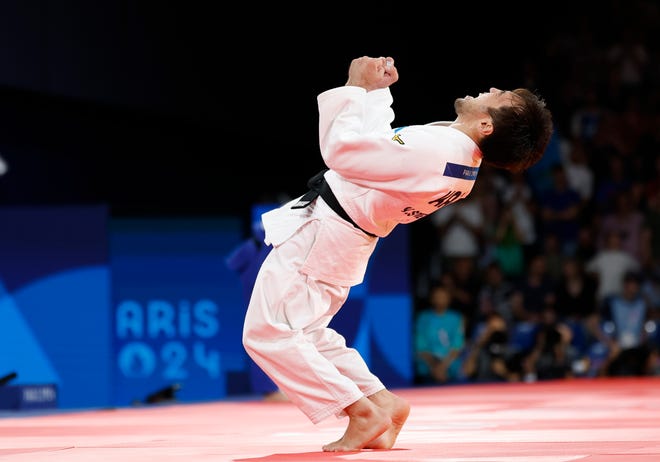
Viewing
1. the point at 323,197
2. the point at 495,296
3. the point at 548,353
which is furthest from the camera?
the point at 495,296

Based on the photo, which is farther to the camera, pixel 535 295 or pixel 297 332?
pixel 535 295

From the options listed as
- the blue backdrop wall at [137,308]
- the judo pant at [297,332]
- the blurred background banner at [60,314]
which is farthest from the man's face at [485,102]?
the blurred background banner at [60,314]

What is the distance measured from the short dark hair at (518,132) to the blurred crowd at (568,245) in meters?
6.96

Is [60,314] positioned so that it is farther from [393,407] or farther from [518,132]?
[518,132]

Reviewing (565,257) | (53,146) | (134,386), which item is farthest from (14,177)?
(565,257)

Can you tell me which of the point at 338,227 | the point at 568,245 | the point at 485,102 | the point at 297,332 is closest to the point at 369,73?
the point at 485,102

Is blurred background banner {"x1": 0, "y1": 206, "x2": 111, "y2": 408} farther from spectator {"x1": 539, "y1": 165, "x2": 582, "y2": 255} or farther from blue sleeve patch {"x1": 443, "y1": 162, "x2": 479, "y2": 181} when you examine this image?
blue sleeve patch {"x1": 443, "y1": 162, "x2": 479, "y2": 181}

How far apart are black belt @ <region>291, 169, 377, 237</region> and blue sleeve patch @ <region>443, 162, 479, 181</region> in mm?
362

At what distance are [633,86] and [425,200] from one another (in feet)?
31.8

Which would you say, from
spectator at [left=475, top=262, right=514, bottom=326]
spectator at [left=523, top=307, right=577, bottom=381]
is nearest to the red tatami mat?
spectator at [left=523, top=307, right=577, bottom=381]

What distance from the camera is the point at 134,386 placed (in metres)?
9.62

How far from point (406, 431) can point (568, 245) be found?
7272 millimetres

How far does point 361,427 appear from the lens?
148 inches

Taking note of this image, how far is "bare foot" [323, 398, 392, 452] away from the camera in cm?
375
